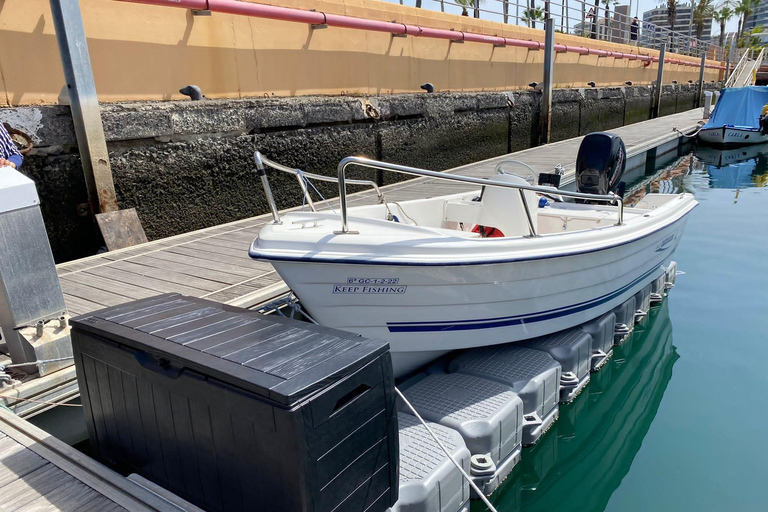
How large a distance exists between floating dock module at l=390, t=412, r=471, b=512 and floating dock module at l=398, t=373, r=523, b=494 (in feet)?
0.46

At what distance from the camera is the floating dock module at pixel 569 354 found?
3723 millimetres

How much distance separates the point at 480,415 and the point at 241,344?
1.53 m

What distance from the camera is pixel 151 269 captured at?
14.1 feet

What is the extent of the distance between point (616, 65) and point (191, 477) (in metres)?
19.6

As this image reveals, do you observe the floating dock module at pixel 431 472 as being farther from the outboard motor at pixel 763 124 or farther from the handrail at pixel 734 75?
the handrail at pixel 734 75

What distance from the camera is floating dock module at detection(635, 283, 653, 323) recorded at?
4.99 m

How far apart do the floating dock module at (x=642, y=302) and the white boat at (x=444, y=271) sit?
91 cm

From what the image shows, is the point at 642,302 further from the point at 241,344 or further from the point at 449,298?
the point at 241,344

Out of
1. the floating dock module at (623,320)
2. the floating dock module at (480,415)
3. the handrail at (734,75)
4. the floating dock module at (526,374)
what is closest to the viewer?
the floating dock module at (480,415)

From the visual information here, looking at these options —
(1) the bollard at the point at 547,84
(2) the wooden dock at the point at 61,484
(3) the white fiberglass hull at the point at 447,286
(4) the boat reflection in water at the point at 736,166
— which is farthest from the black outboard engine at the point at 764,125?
(2) the wooden dock at the point at 61,484

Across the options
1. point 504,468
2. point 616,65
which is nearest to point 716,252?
point 504,468

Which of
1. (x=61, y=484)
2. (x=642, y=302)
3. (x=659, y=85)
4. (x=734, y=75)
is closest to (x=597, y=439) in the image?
(x=642, y=302)

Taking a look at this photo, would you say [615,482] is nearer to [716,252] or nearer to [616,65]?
[716,252]

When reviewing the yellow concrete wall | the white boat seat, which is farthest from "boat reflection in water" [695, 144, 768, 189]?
the white boat seat
